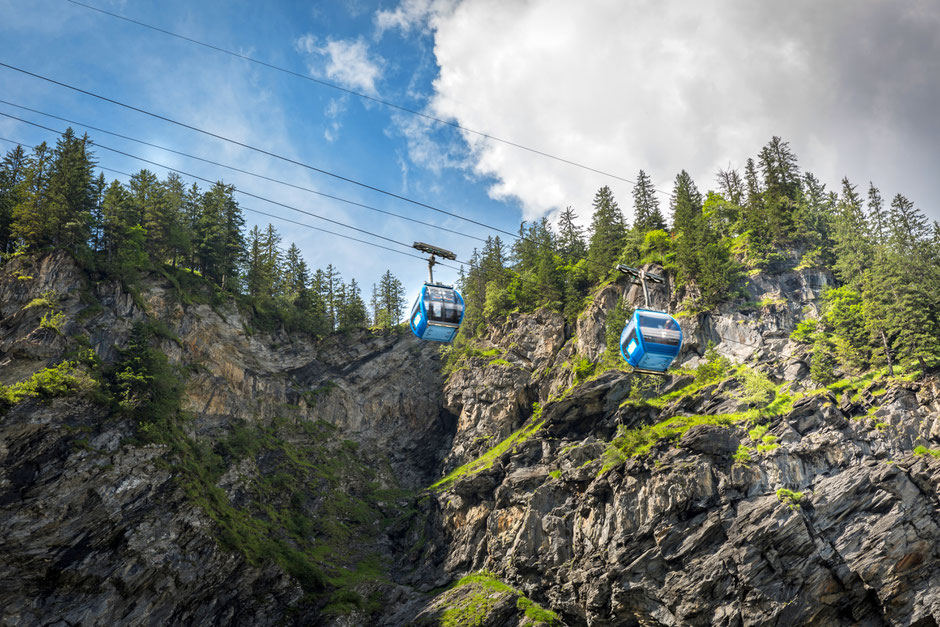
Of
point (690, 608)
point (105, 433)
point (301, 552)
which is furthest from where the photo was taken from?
point (301, 552)

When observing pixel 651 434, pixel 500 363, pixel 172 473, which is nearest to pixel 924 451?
pixel 651 434

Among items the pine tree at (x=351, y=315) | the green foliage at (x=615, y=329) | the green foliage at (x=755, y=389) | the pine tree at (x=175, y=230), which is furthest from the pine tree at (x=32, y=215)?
the green foliage at (x=755, y=389)

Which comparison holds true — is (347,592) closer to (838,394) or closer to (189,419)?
(189,419)

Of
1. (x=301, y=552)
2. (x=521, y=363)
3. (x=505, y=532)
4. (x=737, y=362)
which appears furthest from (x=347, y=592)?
(x=737, y=362)

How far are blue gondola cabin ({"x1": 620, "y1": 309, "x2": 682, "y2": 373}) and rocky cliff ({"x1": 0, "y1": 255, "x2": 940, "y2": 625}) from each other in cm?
1884

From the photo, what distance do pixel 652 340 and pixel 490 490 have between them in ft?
106

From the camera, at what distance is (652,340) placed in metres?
24.7

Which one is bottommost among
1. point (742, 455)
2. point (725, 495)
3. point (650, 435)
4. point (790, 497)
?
point (790, 497)

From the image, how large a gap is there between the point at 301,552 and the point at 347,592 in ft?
19.6

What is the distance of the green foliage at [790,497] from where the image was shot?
36.4 m

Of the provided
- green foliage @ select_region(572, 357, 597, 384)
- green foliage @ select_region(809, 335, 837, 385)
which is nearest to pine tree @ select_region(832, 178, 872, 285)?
green foliage @ select_region(809, 335, 837, 385)

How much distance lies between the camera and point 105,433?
4088cm

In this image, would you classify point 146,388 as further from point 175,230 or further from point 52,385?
point 175,230

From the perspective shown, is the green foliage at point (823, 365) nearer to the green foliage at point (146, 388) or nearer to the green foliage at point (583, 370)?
the green foliage at point (583, 370)
